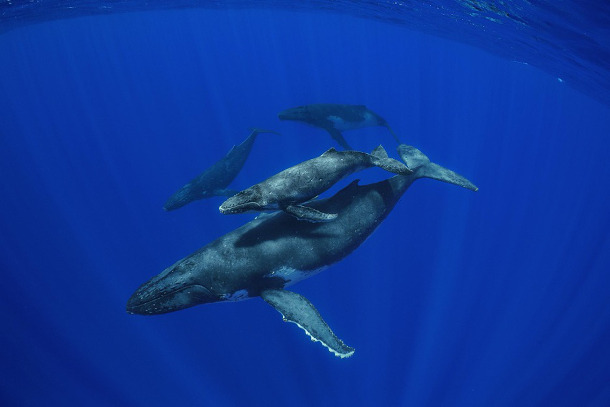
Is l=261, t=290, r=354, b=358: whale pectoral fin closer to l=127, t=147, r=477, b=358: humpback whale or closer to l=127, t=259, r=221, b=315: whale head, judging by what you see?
l=127, t=147, r=477, b=358: humpback whale

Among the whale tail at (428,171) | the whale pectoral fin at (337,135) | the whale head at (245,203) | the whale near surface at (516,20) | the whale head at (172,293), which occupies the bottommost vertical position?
the whale head at (172,293)

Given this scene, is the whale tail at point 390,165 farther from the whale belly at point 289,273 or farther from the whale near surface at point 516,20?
the whale near surface at point 516,20

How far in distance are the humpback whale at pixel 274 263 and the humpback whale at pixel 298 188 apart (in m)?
0.88

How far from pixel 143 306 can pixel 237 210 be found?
2.19 metres

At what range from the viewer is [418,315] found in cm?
2003

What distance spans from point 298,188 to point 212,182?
33.4 ft

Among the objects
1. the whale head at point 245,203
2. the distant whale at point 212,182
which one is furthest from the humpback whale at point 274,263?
the distant whale at point 212,182

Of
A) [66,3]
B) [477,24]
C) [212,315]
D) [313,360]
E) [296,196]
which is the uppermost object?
[66,3]

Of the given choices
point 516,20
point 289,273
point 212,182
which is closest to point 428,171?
point 289,273

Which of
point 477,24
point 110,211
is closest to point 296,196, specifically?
point 477,24

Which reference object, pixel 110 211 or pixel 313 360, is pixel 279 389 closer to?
pixel 313 360

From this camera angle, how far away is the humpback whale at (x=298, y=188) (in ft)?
18.4

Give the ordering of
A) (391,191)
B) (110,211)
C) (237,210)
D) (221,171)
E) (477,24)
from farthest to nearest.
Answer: (110,211) → (477,24) → (221,171) → (391,191) → (237,210)

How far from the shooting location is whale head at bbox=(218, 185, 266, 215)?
17.7 feet
